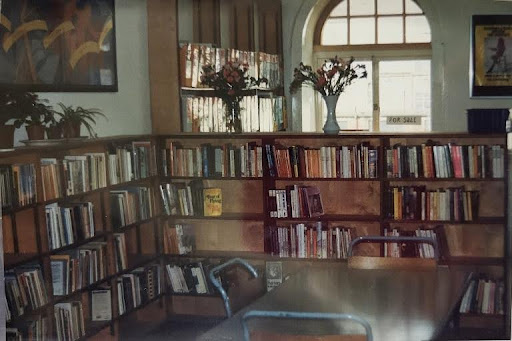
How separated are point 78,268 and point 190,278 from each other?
41cm

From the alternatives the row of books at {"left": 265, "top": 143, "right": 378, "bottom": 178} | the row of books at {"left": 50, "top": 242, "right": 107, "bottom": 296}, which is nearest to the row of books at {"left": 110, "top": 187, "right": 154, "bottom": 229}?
the row of books at {"left": 50, "top": 242, "right": 107, "bottom": 296}

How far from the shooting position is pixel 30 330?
2.76m

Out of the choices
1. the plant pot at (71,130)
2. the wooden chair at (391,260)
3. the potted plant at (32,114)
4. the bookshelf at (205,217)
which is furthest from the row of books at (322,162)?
the potted plant at (32,114)

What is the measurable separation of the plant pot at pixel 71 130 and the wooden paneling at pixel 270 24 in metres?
0.72

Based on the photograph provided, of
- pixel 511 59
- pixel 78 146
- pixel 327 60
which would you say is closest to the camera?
pixel 511 59

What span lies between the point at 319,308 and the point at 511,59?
0.94 meters

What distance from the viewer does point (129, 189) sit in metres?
2.83

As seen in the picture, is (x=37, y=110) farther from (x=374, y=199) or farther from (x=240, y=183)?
(x=374, y=199)

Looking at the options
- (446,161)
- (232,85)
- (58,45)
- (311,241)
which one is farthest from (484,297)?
(58,45)

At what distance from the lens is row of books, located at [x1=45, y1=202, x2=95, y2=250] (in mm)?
2854

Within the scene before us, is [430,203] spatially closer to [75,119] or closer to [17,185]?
[75,119]

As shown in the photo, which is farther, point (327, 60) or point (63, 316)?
point (63, 316)

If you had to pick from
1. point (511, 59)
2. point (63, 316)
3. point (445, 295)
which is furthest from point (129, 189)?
point (511, 59)

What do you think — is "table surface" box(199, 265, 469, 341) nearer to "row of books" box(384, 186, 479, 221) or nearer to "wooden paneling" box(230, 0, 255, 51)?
"row of books" box(384, 186, 479, 221)
